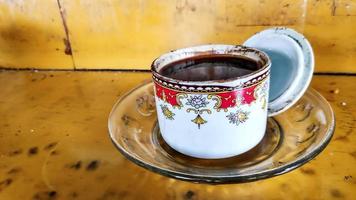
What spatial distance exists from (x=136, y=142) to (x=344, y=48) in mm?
343

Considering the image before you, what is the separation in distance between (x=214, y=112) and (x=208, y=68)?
95mm

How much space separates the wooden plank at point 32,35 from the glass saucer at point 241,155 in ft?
0.74

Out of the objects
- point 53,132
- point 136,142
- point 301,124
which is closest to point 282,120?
point 301,124

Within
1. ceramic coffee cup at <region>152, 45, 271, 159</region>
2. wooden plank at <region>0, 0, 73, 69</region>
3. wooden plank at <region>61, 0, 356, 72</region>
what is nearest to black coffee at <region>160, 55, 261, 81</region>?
ceramic coffee cup at <region>152, 45, 271, 159</region>

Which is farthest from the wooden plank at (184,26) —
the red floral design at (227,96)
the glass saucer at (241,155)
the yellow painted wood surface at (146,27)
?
the red floral design at (227,96)

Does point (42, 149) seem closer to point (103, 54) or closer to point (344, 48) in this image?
point (103, 54)

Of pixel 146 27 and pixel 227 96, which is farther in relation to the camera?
pixel 146 27

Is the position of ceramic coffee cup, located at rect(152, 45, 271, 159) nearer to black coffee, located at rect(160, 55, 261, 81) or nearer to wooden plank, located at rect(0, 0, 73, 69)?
black coffee, located at rect(160, 55, 261, 81)

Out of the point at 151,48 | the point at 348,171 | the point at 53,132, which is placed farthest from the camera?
the point at 151,48

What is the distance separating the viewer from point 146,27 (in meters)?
0.61

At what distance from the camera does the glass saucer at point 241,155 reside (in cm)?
34

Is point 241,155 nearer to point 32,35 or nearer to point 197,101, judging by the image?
point 197,101

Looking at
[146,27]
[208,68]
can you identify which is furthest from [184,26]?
[208,68]

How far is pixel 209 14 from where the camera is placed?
57 centimetres
